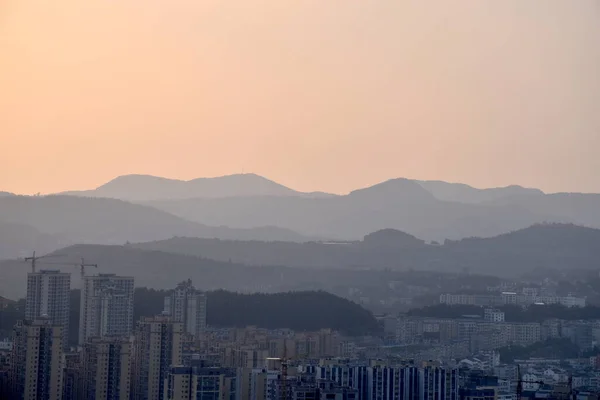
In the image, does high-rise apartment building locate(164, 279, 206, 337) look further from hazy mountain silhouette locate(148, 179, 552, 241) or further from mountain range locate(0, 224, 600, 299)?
hazy mountain silhouette locate(148, 179, 552, 241)

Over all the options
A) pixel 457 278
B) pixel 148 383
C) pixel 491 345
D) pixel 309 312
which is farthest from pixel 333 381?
pixel 457 278

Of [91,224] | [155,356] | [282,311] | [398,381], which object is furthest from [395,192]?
[398,381]

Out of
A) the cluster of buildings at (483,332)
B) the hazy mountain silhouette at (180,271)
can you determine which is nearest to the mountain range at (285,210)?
the hazy mountain silhouette at (180,271)

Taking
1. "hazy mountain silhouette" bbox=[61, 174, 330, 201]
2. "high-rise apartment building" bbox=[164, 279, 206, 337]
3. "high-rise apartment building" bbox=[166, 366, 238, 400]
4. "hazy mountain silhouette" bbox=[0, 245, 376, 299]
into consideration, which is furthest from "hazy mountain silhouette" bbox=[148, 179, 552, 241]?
"high-rise apartment building" bbox=[166, 366, 238, 400]

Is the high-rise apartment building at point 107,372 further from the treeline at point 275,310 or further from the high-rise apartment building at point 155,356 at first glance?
the treeline at point 275,310

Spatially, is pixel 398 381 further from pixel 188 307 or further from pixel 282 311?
pixel 282 311
